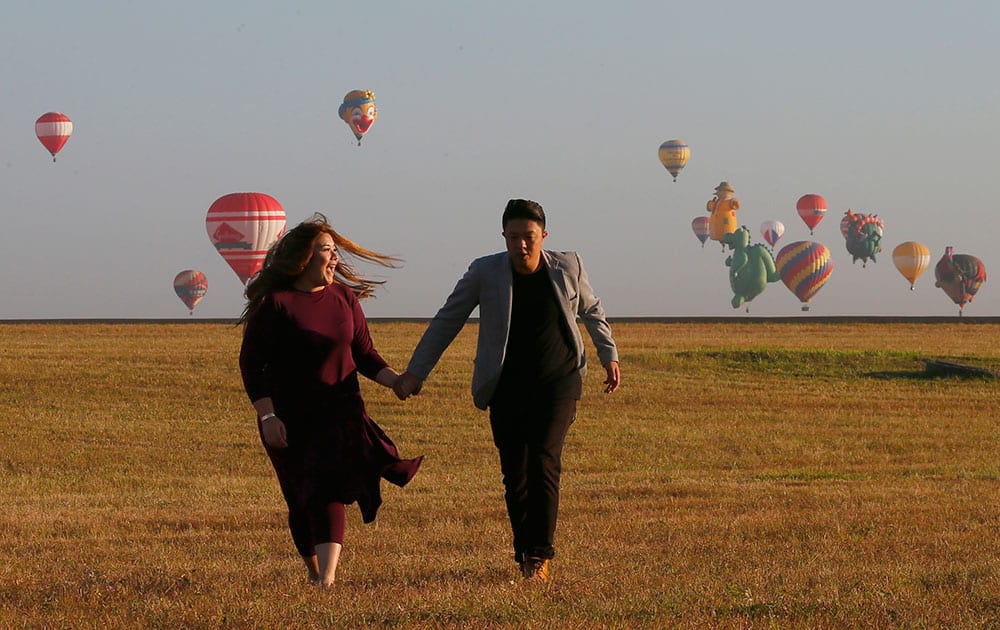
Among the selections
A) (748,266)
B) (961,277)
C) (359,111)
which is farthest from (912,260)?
(359,111)

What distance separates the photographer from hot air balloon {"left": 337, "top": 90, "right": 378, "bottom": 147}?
279 feet

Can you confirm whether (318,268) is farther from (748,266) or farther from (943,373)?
(748,266)

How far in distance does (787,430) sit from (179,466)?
12032 millimetres

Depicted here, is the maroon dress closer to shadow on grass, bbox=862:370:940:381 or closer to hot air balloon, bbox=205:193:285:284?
shadow on grass, bbox=862:370:940:381

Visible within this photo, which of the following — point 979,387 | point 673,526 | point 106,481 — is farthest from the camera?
point 979,387

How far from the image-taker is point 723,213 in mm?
134500

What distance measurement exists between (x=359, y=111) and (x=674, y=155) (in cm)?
3072

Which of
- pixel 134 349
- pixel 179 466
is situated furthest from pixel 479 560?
pixel 134 349

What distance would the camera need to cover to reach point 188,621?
23.3ft

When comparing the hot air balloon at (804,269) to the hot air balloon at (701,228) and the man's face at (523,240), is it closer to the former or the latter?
the hot air balloon at (701,228)

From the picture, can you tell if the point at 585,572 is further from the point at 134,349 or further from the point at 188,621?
the point at 134,349

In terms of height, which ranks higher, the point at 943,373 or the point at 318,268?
the point at 318,268

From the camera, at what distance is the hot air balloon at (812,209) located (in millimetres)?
127938

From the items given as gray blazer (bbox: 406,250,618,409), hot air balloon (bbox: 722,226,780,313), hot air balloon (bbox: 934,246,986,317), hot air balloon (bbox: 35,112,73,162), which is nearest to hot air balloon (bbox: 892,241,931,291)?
hot air balloon (bbox: 934,246,986,317)
